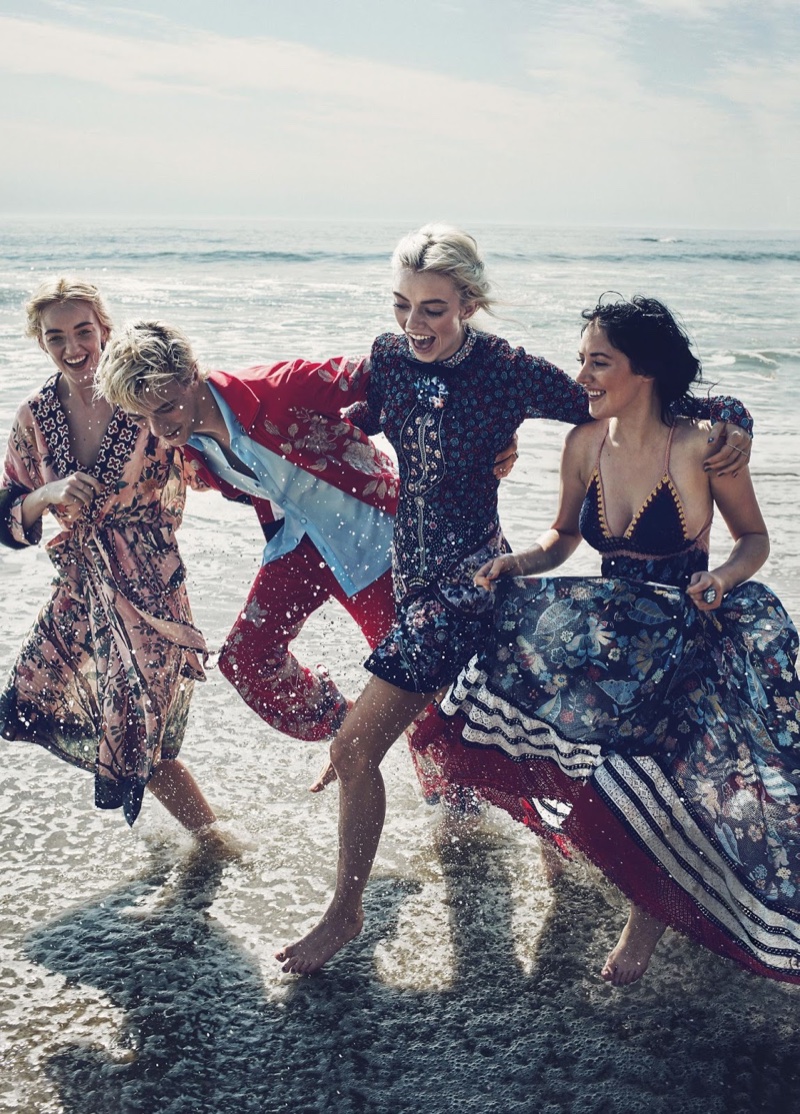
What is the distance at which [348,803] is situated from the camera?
9.91ft

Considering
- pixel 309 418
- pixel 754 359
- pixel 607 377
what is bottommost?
pixel 754 359

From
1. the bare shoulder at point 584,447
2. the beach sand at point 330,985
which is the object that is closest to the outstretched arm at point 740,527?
the bare shoulder at point 584,447

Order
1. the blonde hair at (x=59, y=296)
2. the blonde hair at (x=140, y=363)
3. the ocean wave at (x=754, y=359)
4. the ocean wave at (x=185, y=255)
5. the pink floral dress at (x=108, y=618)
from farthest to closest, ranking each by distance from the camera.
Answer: the ocean wave at (x=185, y=255) < the ocean wave at (x=754, y=359) < the pink floral dress at (x=108, y=618) < the blonde hair at (x=59, y=296) < the blonde hair at (x=140, y=363)

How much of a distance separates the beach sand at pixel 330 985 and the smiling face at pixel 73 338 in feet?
4.98

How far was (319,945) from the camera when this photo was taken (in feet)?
9.93

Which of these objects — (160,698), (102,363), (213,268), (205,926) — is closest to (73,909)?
(205,926)

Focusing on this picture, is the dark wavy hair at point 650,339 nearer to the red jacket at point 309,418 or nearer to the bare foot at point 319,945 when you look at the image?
the red jacket at point 309,418

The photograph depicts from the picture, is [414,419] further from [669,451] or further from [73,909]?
[73,909]

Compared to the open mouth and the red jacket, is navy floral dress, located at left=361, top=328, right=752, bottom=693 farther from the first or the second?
the red jacket

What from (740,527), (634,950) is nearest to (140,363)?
(740,527)

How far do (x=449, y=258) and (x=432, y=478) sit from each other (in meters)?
0.61

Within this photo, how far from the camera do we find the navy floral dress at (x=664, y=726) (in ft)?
9.11

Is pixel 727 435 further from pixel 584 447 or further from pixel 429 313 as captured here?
pixel 429 313

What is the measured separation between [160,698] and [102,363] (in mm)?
1041
